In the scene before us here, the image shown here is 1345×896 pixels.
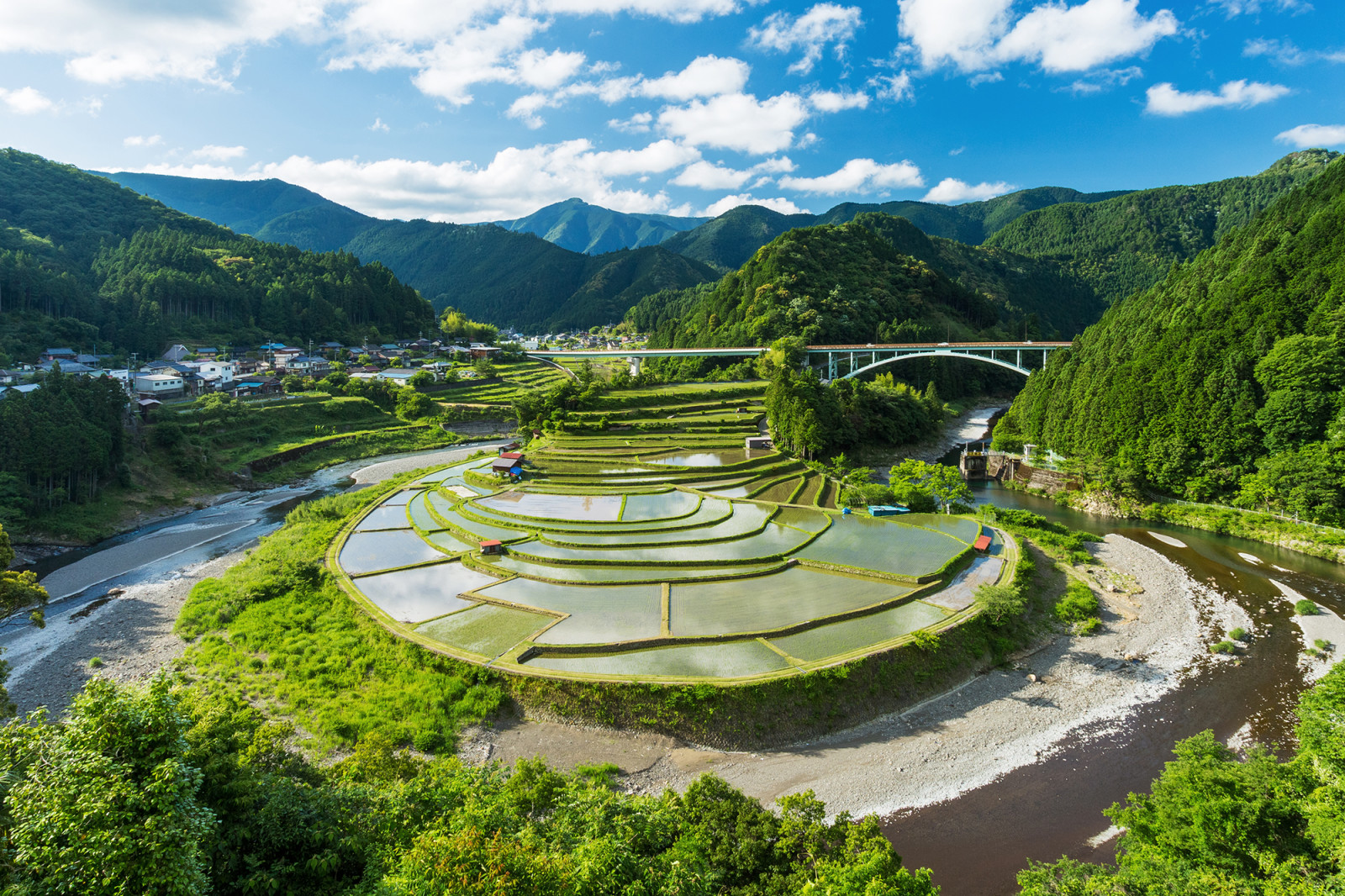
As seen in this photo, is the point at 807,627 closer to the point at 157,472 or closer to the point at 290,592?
the point at 290,592

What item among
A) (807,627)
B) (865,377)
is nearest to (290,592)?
(807,627)

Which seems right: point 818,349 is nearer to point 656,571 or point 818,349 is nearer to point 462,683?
point 656,571

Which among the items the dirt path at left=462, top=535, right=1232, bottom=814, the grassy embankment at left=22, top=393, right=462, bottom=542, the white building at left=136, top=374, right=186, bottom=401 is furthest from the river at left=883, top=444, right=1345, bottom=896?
the white building at left=136, top=374, right=186, bottom=401

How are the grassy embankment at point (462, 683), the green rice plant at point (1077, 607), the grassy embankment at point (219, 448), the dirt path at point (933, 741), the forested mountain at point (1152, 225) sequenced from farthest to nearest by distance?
1. the forested mountain at point (1152, 225)
2. the grassy embankment at point (219, 448)
3. the green rice plant at point (1077, 607)
4. the grassy embankment at point (462, 683)
5. the dirt path at point (933, 741)

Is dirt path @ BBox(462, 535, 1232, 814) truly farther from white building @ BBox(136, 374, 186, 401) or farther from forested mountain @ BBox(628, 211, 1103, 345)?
white building @ BBox(136, 374, 186, 401)

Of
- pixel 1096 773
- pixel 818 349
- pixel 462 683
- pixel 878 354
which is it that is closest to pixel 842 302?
pixel 878 354

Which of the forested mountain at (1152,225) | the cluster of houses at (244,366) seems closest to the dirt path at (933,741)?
the cluster of houses at (244,366)

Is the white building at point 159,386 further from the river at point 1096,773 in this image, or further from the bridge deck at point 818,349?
the river at point 1096,773
